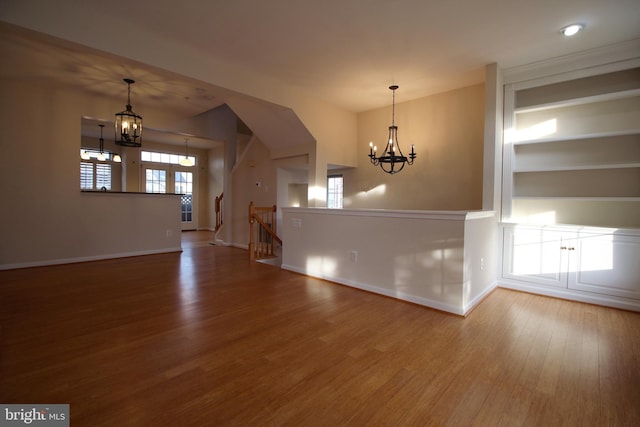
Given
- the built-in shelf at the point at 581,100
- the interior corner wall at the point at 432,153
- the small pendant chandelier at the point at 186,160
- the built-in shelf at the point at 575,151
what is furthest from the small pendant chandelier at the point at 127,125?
the built-in shelf at the point at 581,100

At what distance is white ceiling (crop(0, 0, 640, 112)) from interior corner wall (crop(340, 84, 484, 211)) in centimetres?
72

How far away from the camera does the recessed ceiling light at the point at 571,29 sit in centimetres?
308

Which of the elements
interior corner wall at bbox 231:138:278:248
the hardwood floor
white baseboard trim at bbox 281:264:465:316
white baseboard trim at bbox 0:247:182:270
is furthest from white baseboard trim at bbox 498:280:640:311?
white baseboard trim at bbox 0:247:182:270

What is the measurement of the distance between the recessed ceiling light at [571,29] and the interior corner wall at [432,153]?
1.65m

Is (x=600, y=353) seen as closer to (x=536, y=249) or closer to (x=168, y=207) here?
(x=536, y=249)

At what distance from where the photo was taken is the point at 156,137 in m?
9.48

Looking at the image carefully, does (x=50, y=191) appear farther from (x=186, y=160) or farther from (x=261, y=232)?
(x=186, y=160)

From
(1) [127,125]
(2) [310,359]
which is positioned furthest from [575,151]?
(1) [127,125]

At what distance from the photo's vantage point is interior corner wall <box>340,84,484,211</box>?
4.95m

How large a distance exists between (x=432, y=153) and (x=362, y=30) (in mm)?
2834

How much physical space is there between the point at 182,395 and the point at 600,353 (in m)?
3.09

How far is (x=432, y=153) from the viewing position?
17.7 feet

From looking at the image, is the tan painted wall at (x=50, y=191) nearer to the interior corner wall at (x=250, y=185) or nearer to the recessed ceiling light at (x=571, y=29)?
the interior corner wall at (x=250, y=185)

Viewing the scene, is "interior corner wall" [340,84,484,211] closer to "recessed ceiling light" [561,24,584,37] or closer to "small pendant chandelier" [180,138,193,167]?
"recessed ceiling light" [561,24,584,37]
